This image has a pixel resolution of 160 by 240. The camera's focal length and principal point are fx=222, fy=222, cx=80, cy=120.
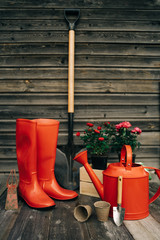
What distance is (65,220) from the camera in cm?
155

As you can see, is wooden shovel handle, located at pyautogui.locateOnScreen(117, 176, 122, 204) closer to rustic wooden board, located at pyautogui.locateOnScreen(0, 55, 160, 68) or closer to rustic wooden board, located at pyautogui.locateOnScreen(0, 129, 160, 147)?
rustic wooden board, located at pyautogui.locateOnScreen(0, 129, 160, 147)

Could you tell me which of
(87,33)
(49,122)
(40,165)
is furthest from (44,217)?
(87,33)

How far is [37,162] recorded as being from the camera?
1.98 meters

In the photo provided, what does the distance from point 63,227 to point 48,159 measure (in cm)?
69

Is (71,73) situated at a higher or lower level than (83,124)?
higher

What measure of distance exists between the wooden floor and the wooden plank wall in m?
1.20

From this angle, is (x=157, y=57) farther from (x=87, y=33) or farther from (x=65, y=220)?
(x=65, y=220)

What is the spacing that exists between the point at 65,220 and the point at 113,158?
1.37 meters

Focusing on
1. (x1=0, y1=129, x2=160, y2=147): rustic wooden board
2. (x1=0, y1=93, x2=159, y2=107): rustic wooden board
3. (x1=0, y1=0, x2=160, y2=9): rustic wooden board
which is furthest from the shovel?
(x1=0, y1=0, x2=160, y2=9): rustic wooden board

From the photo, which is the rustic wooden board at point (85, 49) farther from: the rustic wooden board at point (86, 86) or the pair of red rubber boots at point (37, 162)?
the pair of red rubber boots at point (37, 162)

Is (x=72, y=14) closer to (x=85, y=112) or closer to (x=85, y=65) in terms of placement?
(x=85, y=65)

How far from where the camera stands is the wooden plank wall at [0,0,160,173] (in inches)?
109

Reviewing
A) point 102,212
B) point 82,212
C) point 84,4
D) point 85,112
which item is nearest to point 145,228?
point 102,212

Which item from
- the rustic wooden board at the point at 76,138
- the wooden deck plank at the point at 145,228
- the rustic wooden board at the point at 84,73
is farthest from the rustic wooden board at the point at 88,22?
the wooden deck plank at the point at 145,228
